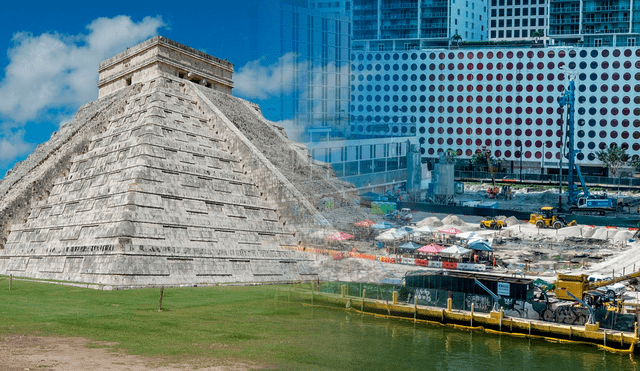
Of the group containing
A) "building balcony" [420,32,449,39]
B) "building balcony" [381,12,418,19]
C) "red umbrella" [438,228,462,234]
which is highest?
"building balcony" [381,12,418,19]

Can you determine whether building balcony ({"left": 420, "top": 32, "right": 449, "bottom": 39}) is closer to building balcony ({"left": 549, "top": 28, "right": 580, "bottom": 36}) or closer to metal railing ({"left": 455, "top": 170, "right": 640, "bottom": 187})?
building balcony ({"left": 549, "top": 28, "right": 580, "bottom": 36})

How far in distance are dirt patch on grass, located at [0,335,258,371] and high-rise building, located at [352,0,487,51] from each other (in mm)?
99871

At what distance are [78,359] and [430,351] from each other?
10.1 metres

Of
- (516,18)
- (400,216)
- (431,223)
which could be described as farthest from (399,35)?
Result: (431,223)

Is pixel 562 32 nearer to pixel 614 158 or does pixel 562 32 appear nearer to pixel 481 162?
pixel 614 158

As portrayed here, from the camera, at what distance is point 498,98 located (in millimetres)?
101625

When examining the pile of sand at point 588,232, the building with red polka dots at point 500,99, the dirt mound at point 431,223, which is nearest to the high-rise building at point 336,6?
the building with red polka dots at point 500,99

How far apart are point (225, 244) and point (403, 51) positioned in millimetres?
87016

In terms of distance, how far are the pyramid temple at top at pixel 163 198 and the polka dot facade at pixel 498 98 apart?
63722 mm

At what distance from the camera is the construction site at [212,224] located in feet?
75.7

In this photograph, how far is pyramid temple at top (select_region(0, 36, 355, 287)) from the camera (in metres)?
24.2

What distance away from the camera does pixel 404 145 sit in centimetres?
9569

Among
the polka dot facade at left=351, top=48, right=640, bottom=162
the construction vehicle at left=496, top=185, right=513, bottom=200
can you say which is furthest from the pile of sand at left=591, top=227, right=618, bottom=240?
the polka dot facade at left=351, top=48, right=640, bottom=162

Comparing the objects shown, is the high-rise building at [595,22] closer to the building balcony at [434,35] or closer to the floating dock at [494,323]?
the building balcony at [434,35]
